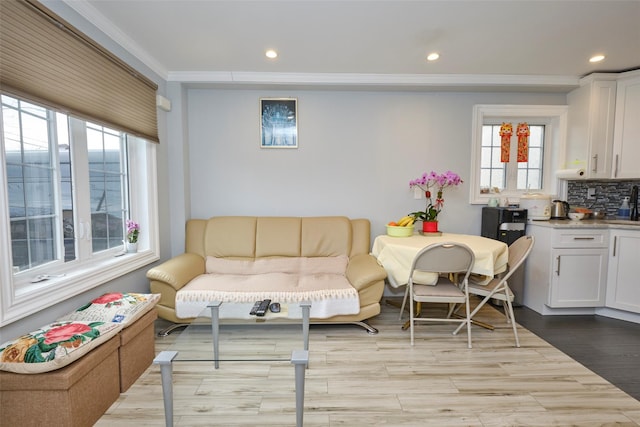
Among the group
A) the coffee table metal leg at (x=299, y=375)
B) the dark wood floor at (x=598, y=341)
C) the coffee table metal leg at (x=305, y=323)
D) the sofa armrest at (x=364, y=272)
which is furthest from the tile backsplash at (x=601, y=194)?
the coffee table metal leg at (x=299, y=375)

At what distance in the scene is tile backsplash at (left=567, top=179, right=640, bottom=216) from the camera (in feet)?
10.8

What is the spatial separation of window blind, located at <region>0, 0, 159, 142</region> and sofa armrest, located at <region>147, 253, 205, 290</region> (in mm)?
1119

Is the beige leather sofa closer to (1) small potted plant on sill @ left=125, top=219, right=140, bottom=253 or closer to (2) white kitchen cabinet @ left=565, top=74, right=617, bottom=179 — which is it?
(1) small potted plant on sill @ left=125, top=219, right=140, bottom=253

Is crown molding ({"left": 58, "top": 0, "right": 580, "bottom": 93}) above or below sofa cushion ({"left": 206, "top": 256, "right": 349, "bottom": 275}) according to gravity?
above

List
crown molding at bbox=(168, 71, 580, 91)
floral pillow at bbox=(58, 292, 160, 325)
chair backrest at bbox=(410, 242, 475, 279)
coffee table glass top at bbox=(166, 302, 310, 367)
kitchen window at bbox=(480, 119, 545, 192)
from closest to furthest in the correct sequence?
coffee table glass top at bbox=(166, 302, 310, 367)
floral pillow at bbox=(58, 292, 160, 325)
chair backrest at bbox=(410, 242, 475, 279)
crown molding at bbox=(168, 71, 580, 91)
kitchen window at bbox=(480, 119, 545, 192)

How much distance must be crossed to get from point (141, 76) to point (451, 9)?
2.45m

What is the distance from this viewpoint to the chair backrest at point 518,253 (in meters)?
2.23

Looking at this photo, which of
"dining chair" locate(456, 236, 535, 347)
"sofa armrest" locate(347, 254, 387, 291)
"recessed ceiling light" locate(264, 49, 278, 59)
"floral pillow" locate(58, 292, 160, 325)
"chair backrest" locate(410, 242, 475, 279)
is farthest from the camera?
"recessed ceiling light" locate(264, 49, 278, 59)

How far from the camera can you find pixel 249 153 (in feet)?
10.7

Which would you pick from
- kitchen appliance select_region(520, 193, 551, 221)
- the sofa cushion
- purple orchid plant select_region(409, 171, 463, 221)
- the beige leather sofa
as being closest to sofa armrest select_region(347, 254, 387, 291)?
the beige leather sofa

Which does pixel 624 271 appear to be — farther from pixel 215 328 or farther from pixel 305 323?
pixel 215 328

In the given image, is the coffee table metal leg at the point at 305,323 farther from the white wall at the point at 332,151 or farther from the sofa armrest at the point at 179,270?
the white wall at the point at 332,151

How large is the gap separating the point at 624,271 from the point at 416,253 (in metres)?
2.15

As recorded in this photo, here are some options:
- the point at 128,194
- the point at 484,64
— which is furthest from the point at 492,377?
the point at 128,194
